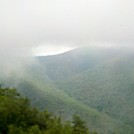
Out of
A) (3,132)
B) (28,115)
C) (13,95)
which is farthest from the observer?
(13,95)

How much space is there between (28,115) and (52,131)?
34.7ft

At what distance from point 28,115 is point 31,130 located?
10.5 m

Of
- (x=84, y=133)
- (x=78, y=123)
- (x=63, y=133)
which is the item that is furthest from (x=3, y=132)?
(x=78, y=123)

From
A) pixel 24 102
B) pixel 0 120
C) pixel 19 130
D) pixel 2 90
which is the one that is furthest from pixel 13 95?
pixel 19 130

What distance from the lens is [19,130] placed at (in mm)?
54969

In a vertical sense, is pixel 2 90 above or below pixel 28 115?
above

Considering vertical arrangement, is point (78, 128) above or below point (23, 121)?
below

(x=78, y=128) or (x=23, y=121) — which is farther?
(x=78, y=128)

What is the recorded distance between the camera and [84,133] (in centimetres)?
6738

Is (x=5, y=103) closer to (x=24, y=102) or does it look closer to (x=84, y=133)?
(x=24, y=102)

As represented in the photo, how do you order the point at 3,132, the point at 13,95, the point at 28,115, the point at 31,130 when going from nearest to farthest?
the point at 31,130, the point at 3,132, the point at 28,115, the point at 13,95

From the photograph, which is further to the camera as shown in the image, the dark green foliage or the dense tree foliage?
the dark green foliage

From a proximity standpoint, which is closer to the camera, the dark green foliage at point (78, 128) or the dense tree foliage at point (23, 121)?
the dense tree foliage at point (23, 121)

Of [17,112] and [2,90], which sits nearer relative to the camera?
[17,112]
